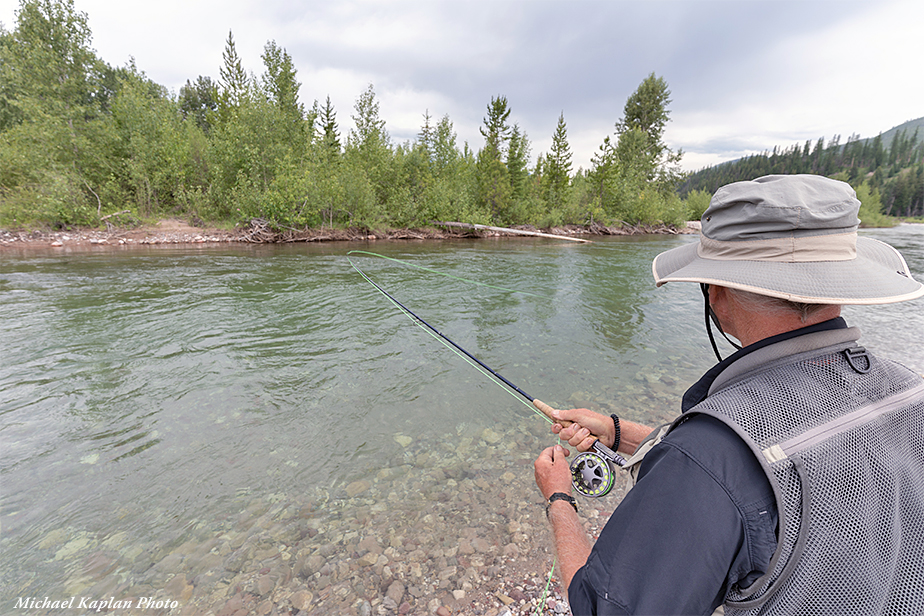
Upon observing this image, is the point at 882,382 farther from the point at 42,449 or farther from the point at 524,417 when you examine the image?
the point at 42,449

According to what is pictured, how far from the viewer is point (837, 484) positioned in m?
0.93


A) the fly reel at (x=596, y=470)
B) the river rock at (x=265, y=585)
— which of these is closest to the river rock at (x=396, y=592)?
the river rock at (x=265, y=585)

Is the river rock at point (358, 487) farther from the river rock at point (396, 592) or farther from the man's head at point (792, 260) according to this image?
the man's head at point (792, 260)

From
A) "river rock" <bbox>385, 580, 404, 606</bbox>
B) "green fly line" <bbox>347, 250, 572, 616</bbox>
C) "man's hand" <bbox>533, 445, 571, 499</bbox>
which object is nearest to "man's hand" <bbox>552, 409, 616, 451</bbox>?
"man's hand" <bbox>533, 445, 571, 499</bbox>

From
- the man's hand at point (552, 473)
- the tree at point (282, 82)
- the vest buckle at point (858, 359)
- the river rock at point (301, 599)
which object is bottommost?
the river rock at point (301, 599)

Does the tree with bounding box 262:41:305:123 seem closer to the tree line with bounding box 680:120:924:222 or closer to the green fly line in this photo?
the green fly line

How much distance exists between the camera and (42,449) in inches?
157

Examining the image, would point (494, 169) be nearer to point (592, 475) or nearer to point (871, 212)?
point (592, 475)

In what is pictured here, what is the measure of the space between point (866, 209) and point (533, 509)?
107 m

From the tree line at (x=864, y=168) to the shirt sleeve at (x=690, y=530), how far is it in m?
112

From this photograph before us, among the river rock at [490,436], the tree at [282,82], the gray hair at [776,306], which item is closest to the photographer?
the gray hair at [776,306]

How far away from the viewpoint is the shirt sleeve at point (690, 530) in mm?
901

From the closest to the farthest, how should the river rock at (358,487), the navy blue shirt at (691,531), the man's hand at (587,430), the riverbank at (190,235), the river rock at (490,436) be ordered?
the navy blue shirt at (691,531) → the man's hand at (587,430) → the river rock at (358,487) → the river rock at (490,436) → the riverbank at (190,235)

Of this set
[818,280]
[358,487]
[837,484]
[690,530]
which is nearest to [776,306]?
[818,280]
